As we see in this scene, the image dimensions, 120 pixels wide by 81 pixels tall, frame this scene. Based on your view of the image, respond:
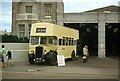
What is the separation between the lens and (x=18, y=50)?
3186cm

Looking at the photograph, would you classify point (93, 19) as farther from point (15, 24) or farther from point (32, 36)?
point (32, 36)

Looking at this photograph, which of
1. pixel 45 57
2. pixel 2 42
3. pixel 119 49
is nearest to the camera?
pixel 45 57

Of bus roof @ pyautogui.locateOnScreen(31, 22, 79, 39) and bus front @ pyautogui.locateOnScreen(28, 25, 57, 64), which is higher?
bus roof @ pyautogui.locateOnScreen(31, 22, 79, 39)

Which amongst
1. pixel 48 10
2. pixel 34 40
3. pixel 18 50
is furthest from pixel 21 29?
pixel 34 40

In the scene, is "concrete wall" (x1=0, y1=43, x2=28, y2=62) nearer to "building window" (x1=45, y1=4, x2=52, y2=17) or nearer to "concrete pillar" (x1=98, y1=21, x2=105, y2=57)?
"concrete pillar" (x1=98, y1=21, x2=105, y2=57)

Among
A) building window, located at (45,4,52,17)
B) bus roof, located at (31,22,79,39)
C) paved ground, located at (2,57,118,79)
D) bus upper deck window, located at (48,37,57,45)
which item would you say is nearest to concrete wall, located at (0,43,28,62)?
bus roof, located at (31,22,79,39)

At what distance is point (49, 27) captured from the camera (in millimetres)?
27203

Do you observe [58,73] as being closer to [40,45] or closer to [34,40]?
[40,45]

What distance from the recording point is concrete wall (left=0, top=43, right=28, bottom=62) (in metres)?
31.3

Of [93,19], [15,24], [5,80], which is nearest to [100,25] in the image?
[93,19]

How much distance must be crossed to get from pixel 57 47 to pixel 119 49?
3085cm

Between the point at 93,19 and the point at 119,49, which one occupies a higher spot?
the point at 93,19

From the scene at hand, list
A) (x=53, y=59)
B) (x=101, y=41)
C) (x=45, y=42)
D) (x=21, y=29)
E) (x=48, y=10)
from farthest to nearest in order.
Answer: (x=48, y=10) → (x=21, y=29) → (x=101, y=41) → (x=45, y=42) → (x=53, y=59)

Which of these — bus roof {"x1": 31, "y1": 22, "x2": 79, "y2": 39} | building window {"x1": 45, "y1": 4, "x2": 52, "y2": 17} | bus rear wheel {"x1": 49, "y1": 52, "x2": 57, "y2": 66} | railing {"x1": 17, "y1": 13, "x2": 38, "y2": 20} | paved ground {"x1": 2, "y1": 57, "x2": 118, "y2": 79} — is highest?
building window {"x1": 45, "y1": 4, "x2": 52, "y2": 17}
